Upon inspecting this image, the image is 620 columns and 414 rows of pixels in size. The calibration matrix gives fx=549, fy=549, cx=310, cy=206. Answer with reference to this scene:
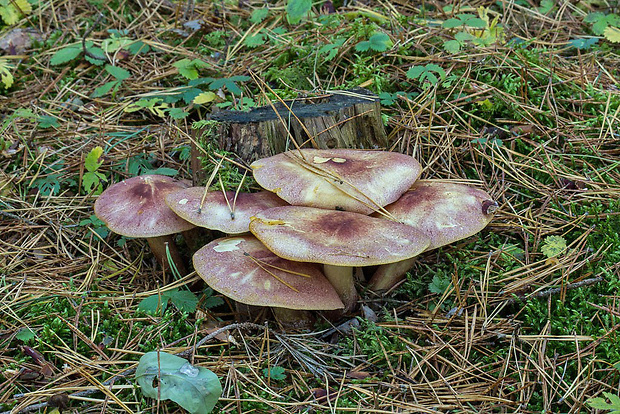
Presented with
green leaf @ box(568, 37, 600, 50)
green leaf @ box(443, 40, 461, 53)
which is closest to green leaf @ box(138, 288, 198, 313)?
green leaf @ box(443, 40, 461, 53)

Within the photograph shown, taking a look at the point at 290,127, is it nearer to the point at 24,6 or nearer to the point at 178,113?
the point at 178,113

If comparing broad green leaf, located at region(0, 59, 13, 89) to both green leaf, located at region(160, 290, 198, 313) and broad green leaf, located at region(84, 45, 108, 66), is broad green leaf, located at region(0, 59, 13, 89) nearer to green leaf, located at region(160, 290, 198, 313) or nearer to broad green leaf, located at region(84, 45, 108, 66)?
broad green leaf, located at region(84, 45, 108, 66)

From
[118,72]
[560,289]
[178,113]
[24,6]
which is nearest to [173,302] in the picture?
[178,113]

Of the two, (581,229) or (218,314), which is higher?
(581,229)

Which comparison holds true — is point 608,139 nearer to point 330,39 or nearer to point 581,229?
point 581,229

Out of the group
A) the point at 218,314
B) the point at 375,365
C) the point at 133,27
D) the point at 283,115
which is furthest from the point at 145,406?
the point at 133,27

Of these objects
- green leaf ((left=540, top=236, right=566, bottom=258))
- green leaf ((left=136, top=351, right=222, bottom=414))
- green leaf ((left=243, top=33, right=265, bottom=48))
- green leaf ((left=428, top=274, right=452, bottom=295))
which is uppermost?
green leaf ((left=243, top=33, right=265, bottom=48))
